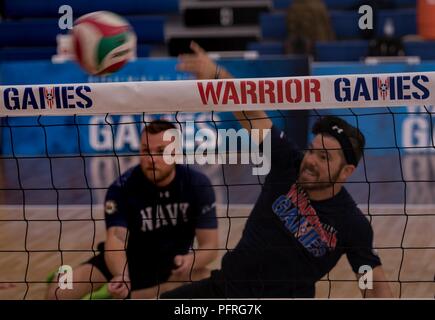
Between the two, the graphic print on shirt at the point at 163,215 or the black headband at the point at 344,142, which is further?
the graphic print on shirt at the point at 163,215

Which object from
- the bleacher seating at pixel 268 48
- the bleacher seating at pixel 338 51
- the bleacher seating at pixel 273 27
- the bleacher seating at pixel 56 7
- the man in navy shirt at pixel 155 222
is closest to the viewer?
the man in navy shirt at pixel 155 222

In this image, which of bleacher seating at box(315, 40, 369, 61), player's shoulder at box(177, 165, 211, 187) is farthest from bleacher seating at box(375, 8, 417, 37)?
player's shoulder at box(177, 165, 211, 187)

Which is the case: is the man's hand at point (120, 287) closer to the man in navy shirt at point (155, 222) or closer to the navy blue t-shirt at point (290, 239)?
the man in navy shirt at point (155, 222)

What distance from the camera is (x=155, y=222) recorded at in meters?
5.59

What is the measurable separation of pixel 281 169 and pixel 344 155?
37 cm

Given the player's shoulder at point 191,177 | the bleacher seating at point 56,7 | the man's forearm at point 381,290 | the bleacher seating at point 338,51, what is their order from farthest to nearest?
the bleacher seating at point 56,7 < the bleacher seating at point 338,51 < the player's shoulder at point 191,177 < the man's forearm at point 381,290

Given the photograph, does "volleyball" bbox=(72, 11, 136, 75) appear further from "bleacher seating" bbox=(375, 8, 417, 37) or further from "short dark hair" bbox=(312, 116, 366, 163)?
"bleacher seating" bbox=(375, 8, 417, 37)

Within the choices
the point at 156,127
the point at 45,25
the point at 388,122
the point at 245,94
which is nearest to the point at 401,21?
the point at 388,122

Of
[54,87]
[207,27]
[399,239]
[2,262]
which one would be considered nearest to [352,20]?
[207,27]

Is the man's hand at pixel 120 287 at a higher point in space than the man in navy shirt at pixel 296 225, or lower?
lower

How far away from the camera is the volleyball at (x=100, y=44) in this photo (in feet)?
16.1

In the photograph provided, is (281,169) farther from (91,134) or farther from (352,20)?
(352,20)

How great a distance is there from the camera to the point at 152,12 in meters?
14.5

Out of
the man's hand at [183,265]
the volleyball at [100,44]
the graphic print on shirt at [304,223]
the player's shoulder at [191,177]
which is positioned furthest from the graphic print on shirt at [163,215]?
the volleyball at [100,44]
